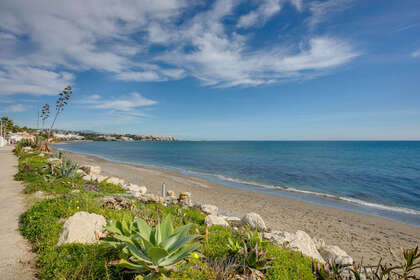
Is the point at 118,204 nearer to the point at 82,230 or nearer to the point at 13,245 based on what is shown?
the point at 82,230

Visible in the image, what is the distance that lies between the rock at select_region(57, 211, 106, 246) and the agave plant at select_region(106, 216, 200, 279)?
1282 millimetres

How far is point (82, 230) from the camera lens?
4.40 meters

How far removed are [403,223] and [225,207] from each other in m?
9.77

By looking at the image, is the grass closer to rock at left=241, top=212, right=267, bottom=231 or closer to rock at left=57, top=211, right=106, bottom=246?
rock at left=57, top=211, right=106, bottom=246

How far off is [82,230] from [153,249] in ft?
9.56

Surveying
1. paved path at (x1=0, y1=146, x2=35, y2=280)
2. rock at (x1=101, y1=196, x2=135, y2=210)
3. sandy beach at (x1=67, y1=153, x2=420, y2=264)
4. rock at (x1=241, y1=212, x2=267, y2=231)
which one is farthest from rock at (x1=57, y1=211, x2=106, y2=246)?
sandy beach at (x1=67, y1=153, x2=420, y2=264)

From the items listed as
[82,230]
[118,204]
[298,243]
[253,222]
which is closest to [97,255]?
[82,230]

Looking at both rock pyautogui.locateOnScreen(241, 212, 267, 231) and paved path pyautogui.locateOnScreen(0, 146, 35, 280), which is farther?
rock pyautogui.locateOnScreen(241, 212, 267, 231)

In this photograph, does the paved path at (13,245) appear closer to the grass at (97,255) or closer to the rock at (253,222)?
the grass at (97,255)

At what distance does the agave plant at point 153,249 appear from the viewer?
2.73 metres

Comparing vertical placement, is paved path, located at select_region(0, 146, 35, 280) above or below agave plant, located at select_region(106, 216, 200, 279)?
below

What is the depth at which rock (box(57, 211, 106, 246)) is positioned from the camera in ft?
13.7

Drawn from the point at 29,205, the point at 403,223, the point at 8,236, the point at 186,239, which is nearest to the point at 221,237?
the point at 186,239

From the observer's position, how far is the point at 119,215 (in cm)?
548
